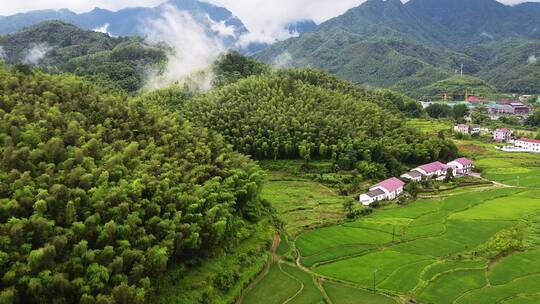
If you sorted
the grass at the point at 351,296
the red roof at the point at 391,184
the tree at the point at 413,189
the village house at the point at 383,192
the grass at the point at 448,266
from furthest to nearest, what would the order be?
the tree at the point at 413,189 → the red roof at the point at 391,184 → the village house at the point at 383,192 → the grass at the point at 448,266 → the grass at the point at 351,296

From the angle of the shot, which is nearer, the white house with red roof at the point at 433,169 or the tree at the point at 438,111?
the white house with red roof at the point at 433,169

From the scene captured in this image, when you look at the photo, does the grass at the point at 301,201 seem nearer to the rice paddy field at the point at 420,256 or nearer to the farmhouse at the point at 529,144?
the rice paddy field at the point at 420,256

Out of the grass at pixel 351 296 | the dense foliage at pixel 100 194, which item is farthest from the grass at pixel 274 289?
the dense foliage at pixel 100 194

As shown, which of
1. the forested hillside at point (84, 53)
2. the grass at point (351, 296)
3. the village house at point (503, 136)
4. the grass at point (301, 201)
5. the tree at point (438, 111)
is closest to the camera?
the grass at point (351, 296)

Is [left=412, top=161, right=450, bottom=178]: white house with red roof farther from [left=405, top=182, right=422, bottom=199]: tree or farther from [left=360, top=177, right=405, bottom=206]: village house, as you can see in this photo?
[left=360, top=177, right=405, bottom=206]: village house

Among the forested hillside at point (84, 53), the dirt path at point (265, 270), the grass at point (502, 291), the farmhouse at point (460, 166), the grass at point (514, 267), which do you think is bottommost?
the farmhouse at point (460, 166)

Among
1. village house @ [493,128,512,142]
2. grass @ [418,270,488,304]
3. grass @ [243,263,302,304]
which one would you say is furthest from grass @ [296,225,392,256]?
village house @ [493,128,512,142]

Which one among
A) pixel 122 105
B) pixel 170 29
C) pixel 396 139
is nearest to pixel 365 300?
pixel 122 105
